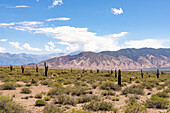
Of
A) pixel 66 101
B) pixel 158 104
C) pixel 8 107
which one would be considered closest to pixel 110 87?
pixel 158 104

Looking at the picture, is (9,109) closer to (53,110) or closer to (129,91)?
(53,110)

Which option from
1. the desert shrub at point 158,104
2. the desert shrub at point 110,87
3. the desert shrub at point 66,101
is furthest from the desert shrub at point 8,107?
the desert shrub at point 110,87

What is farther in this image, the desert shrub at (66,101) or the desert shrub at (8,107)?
the desert shrub at (66,101)

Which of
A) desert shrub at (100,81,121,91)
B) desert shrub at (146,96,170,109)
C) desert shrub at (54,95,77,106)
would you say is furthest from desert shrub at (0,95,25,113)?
desert shrub at (100,81,121,91)

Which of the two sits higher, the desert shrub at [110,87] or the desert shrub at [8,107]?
the desert shrub at [8,107]

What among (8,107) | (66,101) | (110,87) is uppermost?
(8,107)

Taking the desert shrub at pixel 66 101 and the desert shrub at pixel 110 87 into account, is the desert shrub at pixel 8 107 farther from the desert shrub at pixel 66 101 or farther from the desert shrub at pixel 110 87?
the desert shrub at pixel 110 87

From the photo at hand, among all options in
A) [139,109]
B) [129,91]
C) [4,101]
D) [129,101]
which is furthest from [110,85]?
[4,101]

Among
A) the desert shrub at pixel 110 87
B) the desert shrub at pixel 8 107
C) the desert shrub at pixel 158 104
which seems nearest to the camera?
the desert shrub at pixel 8 107

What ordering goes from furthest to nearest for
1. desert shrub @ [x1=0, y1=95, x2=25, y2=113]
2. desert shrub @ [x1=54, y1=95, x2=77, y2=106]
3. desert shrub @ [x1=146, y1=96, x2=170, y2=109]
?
desert shrub @ [x1=54, y1=95, x2=77, y2=106]
desert shrub @ [x1=146, y1=96, x2=170, y2=109]
desert shrub @ [x1=0, y1=95, x2=25, y2=113]

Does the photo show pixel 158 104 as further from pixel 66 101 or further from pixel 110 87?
pixel 110 87

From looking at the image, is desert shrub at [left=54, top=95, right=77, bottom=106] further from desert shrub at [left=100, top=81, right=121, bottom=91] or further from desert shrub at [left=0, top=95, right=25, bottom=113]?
desert shrub at [left=100, top=81, right=121, bottom=91]

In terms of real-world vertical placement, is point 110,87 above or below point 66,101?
below

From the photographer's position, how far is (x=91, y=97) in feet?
41.2
